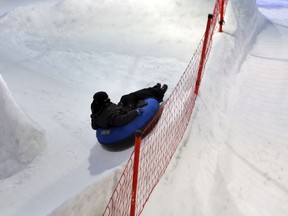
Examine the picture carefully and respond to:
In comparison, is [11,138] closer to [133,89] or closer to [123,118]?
[123,118]

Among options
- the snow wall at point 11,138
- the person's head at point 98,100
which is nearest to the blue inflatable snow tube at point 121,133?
the person's head at point 98,100

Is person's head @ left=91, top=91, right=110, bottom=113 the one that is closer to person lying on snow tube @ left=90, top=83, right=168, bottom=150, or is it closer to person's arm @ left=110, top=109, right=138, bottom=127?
person lying on snow tube @ left=90, top=83, right=168, bottom=150

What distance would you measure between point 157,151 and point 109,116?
27.4 inches

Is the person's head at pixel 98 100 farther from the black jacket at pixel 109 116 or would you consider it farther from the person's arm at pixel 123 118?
the person's arm at pixel 123 118

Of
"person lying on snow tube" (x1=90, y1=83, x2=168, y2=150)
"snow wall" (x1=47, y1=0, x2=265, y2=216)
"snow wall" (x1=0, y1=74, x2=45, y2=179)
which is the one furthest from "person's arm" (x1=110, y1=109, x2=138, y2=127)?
"snow wall" (x1=0, y1=74, x2=45, y2=179)

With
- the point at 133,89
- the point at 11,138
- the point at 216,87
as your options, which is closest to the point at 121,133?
the point at 11,138

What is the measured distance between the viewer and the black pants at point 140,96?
479 centimetres

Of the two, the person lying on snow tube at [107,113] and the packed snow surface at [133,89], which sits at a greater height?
the person lying on snow tube at [107,113]

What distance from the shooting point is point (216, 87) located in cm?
544

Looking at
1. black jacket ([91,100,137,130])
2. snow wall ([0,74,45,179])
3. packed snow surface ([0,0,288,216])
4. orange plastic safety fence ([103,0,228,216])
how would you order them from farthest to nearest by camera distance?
black jacket ([91,100,137,130]), snow wall ([0,74,45,179]), packed snow surface ([0,0,288,216]), orange plastic safety fence ([103,0,228,216])

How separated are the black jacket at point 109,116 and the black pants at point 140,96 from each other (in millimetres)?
416

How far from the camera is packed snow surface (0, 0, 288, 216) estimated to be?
3848 mm

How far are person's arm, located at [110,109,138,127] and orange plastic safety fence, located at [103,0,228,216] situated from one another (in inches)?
11.9

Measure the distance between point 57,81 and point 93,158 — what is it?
2.17 metres
